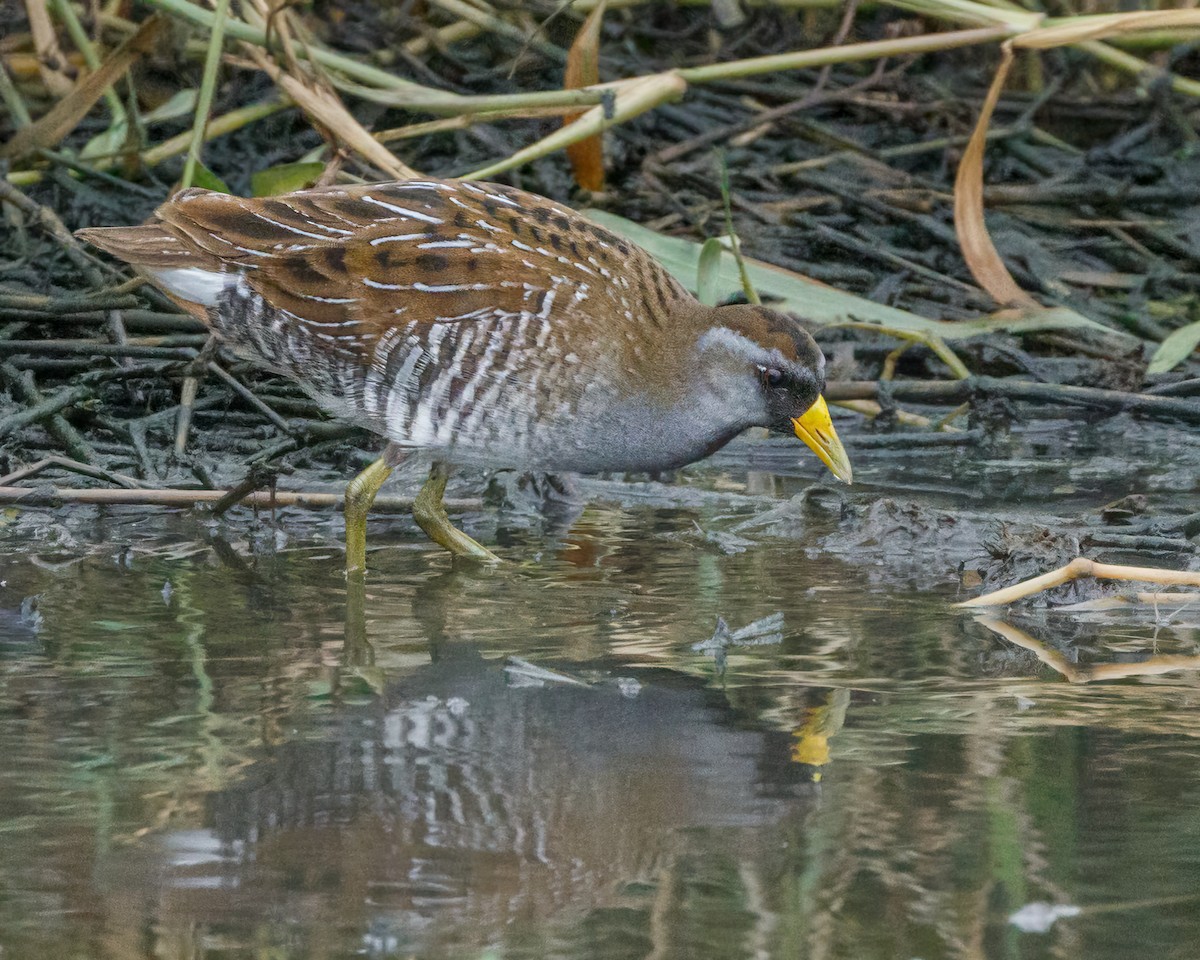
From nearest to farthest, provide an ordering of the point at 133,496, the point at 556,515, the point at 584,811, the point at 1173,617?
1. the point at 584,811
2. the point at 1173,617
3. the point at 133,496
4. the point at 556,515

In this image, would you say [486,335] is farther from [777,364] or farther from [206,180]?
[206,180]

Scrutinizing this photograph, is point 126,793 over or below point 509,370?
below

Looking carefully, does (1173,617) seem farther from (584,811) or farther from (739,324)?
(584,811)

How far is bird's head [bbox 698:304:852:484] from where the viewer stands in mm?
4293

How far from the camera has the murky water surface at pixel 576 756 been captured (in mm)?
2297

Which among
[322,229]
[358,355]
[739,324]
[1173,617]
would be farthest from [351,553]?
[1173,617]

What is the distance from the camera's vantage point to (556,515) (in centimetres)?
509

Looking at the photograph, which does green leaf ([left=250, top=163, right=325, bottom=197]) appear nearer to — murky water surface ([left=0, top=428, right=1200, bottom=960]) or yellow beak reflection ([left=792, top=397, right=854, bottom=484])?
murky water surface ([left=0, top=428, right=1200, bottom=960])

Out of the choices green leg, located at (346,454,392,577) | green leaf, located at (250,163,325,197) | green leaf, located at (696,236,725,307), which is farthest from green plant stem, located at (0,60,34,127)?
green leg, located at (346,454,392,577)

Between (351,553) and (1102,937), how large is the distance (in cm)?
252

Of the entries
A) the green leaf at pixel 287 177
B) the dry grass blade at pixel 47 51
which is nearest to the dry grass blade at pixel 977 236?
the green leaf at pixel 287 177

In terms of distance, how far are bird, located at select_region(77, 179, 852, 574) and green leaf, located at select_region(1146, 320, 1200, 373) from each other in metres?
2.00

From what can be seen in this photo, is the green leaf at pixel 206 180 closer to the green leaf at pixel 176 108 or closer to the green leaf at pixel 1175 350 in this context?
the green leaf at pixel 176 108

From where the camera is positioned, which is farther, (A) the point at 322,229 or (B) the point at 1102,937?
(A) the point at 322,229
